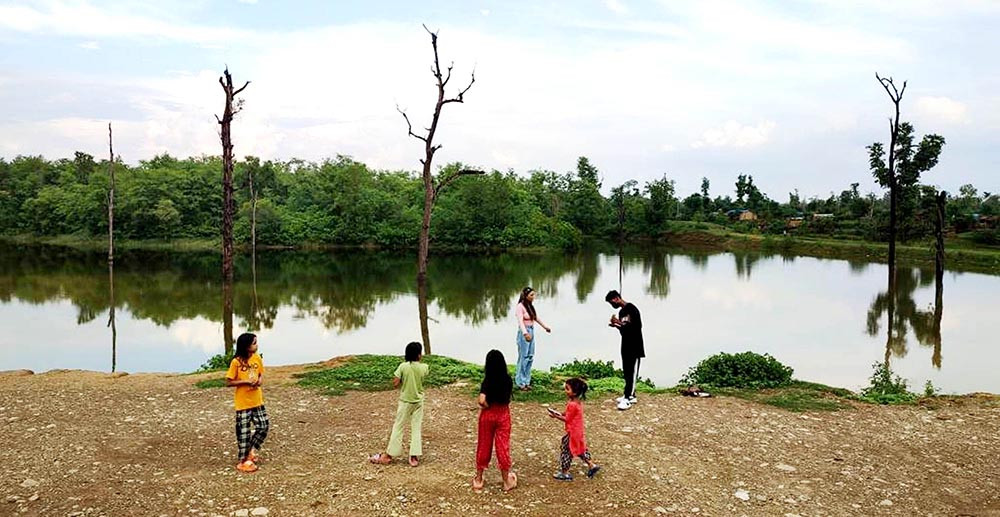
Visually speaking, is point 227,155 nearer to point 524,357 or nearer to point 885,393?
point 524,357

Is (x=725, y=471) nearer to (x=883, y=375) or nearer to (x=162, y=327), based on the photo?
(x=883, y=375)

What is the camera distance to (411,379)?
20.7ft

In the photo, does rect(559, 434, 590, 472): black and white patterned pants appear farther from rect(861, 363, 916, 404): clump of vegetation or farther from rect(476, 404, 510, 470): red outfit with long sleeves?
rect(861, 363, 916, 404): clump of vegetation

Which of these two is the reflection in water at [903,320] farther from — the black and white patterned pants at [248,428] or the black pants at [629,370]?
the black and white patterned pants at [248,428]

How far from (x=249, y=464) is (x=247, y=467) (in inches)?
1.3

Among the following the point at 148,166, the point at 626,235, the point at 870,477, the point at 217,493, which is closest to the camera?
the point at 217,493

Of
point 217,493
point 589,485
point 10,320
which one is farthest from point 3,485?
point 10,320

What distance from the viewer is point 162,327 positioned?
1745 centimetres

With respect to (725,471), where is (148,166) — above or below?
above

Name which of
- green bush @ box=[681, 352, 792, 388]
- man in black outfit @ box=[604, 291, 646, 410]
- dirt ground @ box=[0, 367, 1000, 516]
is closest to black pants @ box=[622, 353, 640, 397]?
man in black outfit @ box=[604, 291, 646, 410]

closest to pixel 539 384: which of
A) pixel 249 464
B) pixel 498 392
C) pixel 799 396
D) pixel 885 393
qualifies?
pixel 799 396

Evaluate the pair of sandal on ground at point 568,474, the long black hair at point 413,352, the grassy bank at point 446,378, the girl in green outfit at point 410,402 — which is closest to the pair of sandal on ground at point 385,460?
the girl in green outfit at point 410,402

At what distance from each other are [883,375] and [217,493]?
10405 millimetres

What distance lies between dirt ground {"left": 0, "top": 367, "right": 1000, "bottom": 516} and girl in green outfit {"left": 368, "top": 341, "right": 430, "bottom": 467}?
0.56 ft
